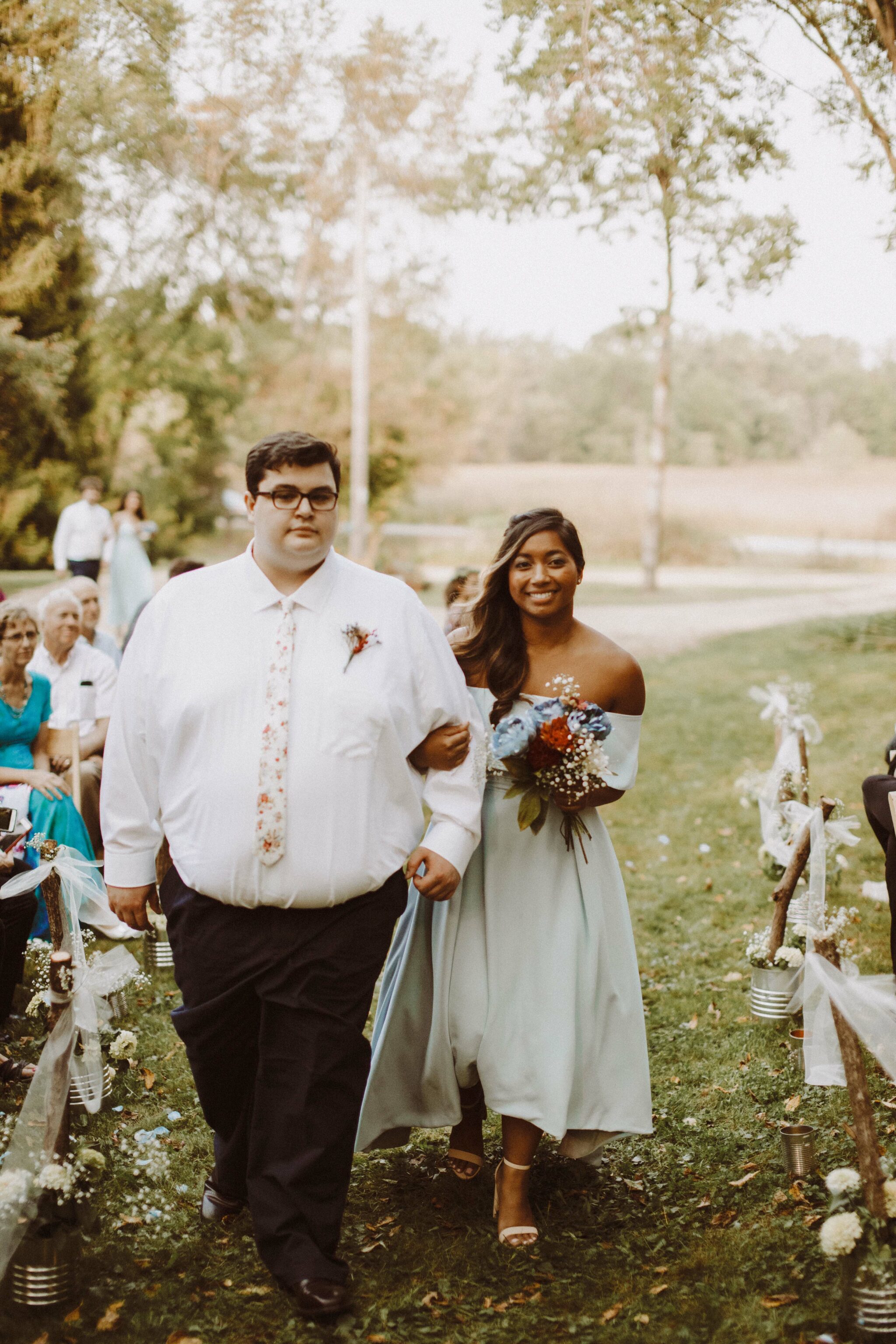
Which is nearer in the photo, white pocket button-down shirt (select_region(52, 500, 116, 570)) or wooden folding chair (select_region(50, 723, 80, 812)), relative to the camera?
wooden folding chair (select_region(50, 723, 80, 812))

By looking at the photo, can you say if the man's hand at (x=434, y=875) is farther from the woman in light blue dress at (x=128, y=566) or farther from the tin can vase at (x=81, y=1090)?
the woman in light blue dress at (x=128, y=566)

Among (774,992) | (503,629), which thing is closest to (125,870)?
(503,629)

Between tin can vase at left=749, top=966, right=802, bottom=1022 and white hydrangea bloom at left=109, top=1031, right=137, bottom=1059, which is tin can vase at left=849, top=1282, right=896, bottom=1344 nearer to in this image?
tin can vase at left=749, top=966, right=802, bottom=1022

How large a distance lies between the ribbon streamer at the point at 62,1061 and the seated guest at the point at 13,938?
0.49 metres

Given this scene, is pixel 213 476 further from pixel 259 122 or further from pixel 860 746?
pixel 860 746

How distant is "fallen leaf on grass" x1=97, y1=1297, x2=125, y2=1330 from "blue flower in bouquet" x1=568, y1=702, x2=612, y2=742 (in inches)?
80.9

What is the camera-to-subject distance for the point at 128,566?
1405 centimetres

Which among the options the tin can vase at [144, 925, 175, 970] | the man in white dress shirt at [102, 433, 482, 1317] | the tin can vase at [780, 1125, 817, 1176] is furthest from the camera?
the tin can vase at [144, 925, 175, 970]

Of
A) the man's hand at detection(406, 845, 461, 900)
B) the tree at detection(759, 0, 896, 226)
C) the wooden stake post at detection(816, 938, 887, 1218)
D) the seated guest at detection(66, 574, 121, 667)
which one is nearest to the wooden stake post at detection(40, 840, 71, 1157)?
the man's hand at detection(406, 845, 461, 900)

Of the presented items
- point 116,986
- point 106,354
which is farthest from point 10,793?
point 106,354

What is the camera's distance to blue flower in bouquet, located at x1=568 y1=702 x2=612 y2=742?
3611 mm

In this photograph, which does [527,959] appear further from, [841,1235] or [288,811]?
[841,1235]

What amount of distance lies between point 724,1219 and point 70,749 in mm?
3975

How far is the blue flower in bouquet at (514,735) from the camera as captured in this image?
11.7 feet
